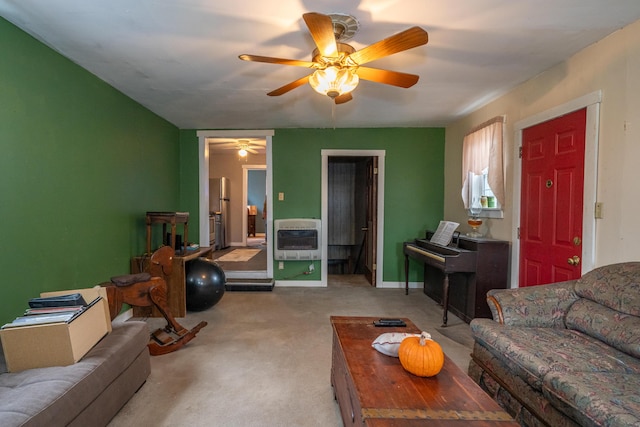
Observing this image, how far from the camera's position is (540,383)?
4.93 feet

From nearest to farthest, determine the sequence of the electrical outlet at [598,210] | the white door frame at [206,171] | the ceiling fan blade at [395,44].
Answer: the ceiling fan blade at [395,44] < the electrical outlet at [598,210] < the white door frame at [206,171]

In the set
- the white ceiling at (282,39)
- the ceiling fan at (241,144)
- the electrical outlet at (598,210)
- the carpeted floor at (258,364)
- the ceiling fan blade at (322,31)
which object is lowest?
the carpeted floor at (258,364)

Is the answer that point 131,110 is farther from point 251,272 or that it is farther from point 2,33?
point 251,272

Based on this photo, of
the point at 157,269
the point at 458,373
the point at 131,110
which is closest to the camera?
the point at 458,373

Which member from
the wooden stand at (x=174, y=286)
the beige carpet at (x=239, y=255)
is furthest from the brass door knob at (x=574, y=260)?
the beige carpet at (x=239, y=255)

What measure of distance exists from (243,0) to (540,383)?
2.55 metres

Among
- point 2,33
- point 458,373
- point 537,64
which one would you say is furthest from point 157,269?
point 537,64

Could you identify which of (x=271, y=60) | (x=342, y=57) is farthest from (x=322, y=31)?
(x=271, y=60)

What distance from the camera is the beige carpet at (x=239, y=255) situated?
6125mm

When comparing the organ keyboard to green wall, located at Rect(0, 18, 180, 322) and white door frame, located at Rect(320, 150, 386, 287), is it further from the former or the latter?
green wall, located at Rect(0, 18, 180, 322)

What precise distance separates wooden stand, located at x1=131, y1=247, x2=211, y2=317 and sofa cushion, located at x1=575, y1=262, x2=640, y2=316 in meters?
3.48

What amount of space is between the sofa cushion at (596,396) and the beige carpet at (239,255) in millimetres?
5305

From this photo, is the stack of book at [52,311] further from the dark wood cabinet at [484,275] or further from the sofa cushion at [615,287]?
the dark wood cabinet at [484,275]

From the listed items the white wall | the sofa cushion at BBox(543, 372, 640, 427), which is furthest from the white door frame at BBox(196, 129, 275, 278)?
the sofa cushion at BBox(543, 372, 640, 427)
